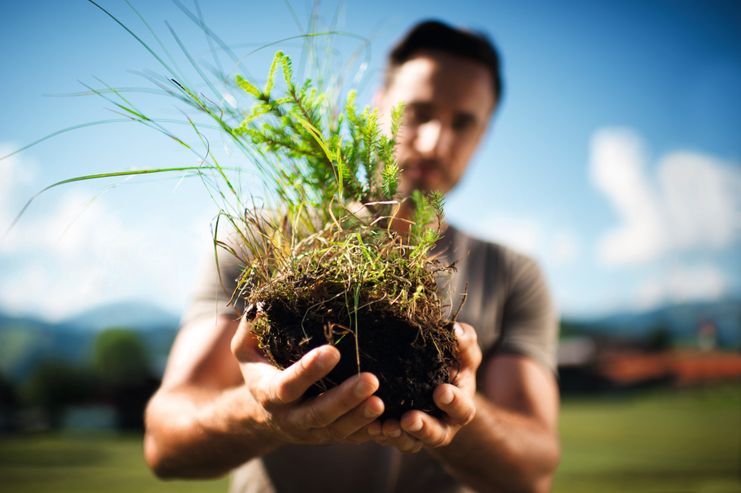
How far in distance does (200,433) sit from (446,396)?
37.9 inches

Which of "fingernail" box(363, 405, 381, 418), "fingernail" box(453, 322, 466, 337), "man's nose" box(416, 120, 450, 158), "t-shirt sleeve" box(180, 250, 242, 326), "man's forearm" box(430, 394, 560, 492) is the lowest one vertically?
"man's forearm" box(430, 394, 560, 492)

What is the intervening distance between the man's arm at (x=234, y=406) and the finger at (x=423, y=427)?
0.07m

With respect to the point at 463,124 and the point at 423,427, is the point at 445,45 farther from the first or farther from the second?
the point at 423,427

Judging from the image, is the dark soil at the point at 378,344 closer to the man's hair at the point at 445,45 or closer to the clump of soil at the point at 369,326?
the clump of soil at the point at 369,326

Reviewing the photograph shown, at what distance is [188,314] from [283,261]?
115 centimetres

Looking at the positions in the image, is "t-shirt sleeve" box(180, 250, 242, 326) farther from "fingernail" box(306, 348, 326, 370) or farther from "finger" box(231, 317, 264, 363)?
"fingernail" box(306, 348, 326, 370)

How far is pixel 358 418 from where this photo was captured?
0.93 m

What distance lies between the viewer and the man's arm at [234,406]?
895mm

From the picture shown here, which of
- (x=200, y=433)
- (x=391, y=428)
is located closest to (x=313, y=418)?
(x=391, y=428)

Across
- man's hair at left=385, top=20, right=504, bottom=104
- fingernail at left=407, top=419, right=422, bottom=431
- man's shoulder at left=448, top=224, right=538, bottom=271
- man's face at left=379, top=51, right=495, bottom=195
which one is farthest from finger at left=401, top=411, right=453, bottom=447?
man's hair at left=385, top=20, right=504, bottom=104

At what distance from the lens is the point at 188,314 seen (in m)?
1.98

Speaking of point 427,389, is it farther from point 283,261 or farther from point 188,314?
point 188,314

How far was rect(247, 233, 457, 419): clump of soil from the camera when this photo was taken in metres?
0.94

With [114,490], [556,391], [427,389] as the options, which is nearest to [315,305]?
[427,389]
